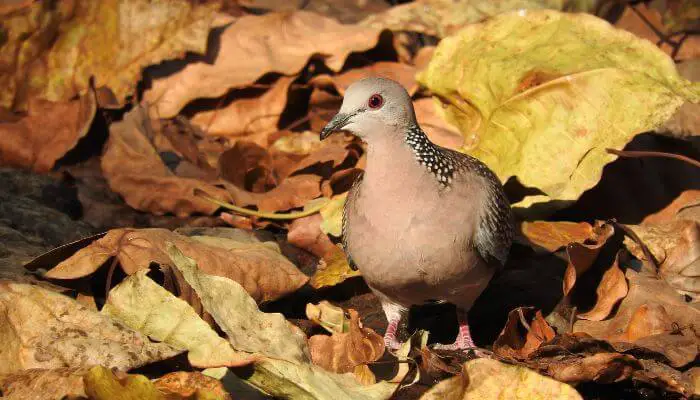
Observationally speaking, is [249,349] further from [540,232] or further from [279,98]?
[279,98]

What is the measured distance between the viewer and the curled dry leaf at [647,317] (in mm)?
4711

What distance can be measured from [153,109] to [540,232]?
120 inches

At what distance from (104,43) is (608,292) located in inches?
161

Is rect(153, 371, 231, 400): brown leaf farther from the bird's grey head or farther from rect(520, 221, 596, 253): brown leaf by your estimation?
rect(520, 221, 596, 253): brown leaf

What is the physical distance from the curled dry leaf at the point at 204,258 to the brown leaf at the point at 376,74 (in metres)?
2.01

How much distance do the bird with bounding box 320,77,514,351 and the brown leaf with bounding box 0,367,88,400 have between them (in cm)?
157

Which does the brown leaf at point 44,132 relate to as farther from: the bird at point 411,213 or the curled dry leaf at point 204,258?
the bird at point 411,213

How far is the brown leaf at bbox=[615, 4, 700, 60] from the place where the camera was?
7637mm

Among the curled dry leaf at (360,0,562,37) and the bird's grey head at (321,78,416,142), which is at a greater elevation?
the bird's grey head at (321,78,416,142)

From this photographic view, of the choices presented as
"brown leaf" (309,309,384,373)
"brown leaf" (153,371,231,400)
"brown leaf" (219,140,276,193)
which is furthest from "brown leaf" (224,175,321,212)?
"brown leaf" (153,371,231,400)

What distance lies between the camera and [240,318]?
414cm

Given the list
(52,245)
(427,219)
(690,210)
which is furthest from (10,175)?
(690,210)

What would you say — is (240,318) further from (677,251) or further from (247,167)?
(677,251)

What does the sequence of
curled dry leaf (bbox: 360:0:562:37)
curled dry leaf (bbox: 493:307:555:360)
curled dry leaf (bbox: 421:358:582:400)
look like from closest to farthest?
curled dry leaf (bbox: 421:358:582:400) → curled dry leaf (bbox: 493:307:555:360) → curled dry leaf (bbox: 360:0:562:37)
